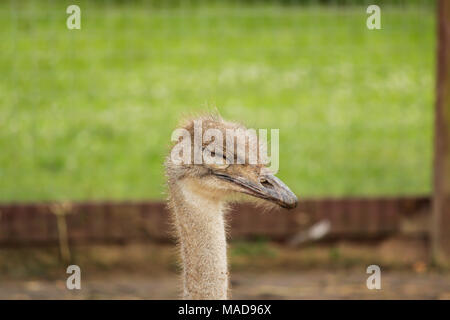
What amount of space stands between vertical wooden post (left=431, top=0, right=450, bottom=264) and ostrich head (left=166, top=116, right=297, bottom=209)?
2.55m

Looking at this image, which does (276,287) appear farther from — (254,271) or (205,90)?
(205,90)

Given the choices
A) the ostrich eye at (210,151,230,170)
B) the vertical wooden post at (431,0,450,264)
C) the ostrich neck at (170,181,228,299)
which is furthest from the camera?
the vertical wooden post at (431,0,450,264)

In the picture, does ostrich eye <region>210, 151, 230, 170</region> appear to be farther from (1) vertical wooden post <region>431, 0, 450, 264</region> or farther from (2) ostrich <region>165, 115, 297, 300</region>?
(1) vertical wooden post <region>431, 0, 450, 264</region>

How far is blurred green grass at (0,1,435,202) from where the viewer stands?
6680mm

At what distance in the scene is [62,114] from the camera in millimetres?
7176

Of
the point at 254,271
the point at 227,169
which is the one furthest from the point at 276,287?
the point at 227,169

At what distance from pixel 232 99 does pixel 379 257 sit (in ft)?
7.85

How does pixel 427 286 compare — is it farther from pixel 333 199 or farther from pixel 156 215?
pixel 156 215

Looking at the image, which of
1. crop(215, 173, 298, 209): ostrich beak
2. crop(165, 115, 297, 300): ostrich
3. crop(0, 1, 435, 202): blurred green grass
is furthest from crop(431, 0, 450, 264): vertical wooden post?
crop(215, 173, 298, 209): ostrich beak

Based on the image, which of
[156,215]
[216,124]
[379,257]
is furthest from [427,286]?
[216,124]

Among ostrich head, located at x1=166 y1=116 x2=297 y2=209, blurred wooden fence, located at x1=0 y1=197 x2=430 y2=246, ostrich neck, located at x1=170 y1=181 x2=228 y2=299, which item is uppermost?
blurred wooden fence, located at x1=0 y1=197 x2=430 y2=246

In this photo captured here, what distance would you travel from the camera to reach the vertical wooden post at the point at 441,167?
609 centimetres

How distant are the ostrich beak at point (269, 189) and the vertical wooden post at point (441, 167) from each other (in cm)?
273

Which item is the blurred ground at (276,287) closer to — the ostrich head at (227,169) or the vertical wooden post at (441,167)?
the vertical wooden post at (441,167)
